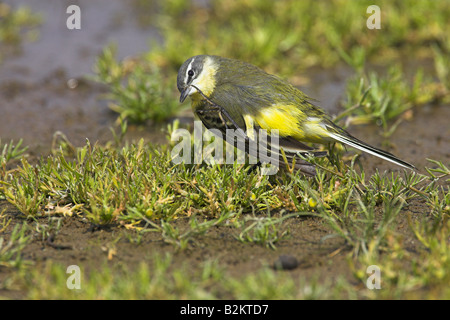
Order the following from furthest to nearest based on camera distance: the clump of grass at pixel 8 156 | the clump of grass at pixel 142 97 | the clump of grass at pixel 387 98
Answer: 1. the clump of grass at pixel 142 97
2. the clump of grass at pixel 387 98
3. the clump of grass at pixel 8 156

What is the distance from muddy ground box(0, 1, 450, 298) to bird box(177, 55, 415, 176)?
Answer: 712 millimetres

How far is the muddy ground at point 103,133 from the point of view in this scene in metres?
4.27

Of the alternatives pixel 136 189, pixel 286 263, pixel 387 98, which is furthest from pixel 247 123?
pixel 387 98


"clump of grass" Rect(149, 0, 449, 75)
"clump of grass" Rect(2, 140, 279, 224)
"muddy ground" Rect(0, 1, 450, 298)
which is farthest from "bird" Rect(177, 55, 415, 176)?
"clump of grass" Rect(149, 0, 449, 75)

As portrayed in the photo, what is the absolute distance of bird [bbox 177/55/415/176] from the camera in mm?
4996

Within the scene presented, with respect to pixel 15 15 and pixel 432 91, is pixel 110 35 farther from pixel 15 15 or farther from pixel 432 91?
pixel 432 91

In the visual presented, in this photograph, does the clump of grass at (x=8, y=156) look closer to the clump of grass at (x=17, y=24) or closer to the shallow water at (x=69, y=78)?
the shallow water at (x=69, y=78)

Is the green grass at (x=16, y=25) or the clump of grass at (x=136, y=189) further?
the green grass at (x=16, y=25)

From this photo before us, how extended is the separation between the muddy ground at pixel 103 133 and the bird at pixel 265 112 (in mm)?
712

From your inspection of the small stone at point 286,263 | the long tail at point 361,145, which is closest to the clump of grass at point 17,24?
the long tail at point 361,145

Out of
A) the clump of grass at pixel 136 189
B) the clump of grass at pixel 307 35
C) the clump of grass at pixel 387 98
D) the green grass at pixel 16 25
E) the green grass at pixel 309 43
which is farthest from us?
the green grass at pixel 16 25

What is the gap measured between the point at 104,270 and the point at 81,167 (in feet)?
5.00
